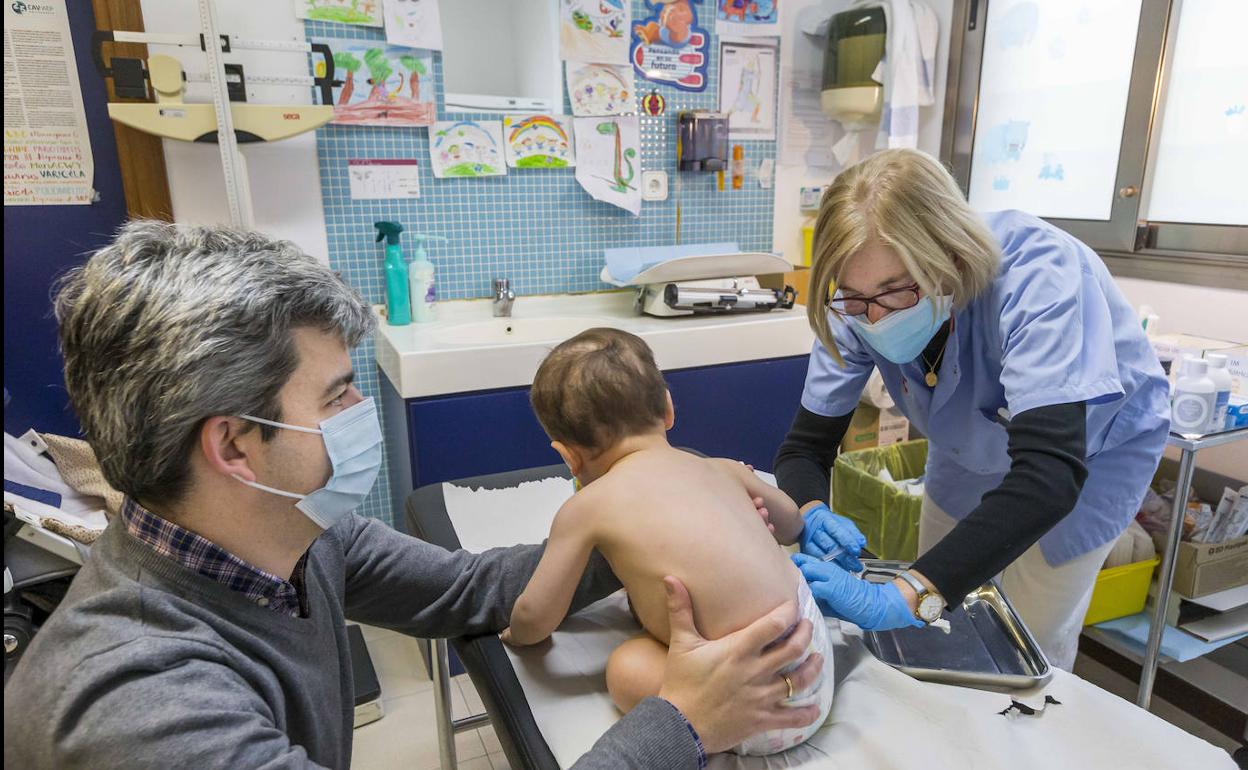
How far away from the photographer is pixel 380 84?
2.45 metres

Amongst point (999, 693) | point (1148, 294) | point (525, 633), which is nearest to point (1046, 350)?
point (999, 693)

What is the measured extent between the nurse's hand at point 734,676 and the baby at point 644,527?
0.12 ft

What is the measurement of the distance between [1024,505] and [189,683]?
112 centimetres

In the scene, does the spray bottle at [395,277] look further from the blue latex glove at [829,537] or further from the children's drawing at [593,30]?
the blue latex glove at [829,537]

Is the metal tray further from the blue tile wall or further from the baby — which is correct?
the blue tile wall

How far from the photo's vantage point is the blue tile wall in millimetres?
2523

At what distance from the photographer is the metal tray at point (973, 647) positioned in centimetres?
109

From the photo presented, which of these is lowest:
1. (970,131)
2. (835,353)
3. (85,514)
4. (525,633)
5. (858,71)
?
(85,514)

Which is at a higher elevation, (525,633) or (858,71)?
(858,71)

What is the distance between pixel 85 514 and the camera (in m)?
1.86

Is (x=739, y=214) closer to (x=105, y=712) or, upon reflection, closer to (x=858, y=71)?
(x=858, y=71)

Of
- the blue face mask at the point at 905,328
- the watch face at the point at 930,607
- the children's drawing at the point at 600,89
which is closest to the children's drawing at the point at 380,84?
the children's drawing at the point at 600,89

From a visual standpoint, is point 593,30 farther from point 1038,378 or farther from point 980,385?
point 1038,378

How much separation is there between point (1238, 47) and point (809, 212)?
145 cm
